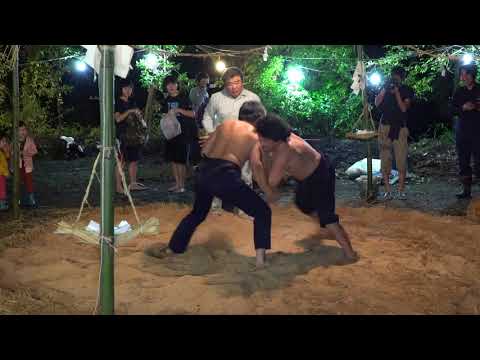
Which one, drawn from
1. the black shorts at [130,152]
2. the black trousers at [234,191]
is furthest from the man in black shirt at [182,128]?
the black trousers at [234,191]

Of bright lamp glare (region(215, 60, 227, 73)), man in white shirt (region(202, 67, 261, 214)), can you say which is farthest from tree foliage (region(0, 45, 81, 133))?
man in white shirt (region(202, 67, 261, 214))

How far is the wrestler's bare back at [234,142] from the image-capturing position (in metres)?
5.07

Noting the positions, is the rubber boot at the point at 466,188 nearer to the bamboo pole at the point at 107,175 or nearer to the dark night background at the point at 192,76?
the bamboo pole at the point at 107,175

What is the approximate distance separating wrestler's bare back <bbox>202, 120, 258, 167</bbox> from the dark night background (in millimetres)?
9603

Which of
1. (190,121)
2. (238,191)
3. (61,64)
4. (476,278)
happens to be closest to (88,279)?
(238,191)

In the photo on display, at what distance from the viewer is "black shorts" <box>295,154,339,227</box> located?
5.23m

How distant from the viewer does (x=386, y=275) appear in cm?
495

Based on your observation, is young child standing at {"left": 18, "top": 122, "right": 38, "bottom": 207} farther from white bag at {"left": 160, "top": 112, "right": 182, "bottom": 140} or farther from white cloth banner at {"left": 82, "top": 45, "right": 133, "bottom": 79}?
white cloth banner at {"left": 82, "top": 45, "right": 133, "bottom": 79}

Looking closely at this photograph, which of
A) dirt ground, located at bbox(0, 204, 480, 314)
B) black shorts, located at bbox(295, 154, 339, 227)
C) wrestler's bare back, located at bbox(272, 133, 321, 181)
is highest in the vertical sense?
wrestler's bare back, located at bbox(272, 133, 321, 181)

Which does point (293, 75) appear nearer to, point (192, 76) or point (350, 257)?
point (192, 76)

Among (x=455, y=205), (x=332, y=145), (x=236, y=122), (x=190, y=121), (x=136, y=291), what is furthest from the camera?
(x=332, y=145)

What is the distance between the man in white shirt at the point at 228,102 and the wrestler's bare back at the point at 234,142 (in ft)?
4.44

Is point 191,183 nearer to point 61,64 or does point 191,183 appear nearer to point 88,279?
point 88,279

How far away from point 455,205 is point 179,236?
15.0 feet
